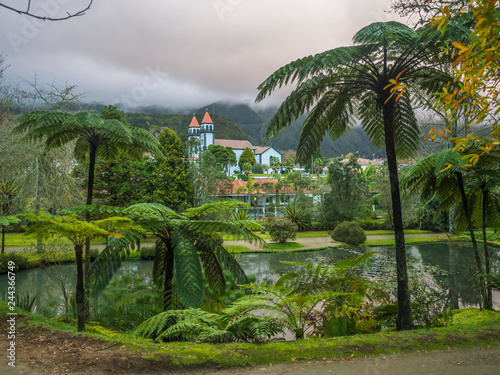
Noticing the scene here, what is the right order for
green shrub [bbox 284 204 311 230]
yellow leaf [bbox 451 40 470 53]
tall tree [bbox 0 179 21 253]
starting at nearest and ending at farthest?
1. yellow leaf [bbox 451 40 470 53]
2. tall tree [bbox 0 179 21 253]
3. green shrub [bbox 284 204 311 230]

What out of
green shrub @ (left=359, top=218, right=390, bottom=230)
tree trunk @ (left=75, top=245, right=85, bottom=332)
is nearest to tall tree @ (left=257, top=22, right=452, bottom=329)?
tree trunk @ (left=75, top=245, right=85, bottom=332)

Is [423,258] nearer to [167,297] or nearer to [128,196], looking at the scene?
[167,297]

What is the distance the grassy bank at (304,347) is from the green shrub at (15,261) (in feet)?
27.8

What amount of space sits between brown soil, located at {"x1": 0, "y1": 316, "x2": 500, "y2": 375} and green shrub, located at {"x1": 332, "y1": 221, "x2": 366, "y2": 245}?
13690 millimetres

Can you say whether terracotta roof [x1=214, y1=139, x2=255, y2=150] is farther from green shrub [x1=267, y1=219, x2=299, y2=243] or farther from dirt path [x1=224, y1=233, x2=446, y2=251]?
green shrub [x1=267, y1=219, x2=299, y2=243]

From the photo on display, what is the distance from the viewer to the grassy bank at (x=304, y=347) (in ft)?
8.63

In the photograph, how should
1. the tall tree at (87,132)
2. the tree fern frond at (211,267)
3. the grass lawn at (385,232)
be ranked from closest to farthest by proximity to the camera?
the tree fern frond at (211,267), the tall tree at (87,132), the grass lawn at (385,232)

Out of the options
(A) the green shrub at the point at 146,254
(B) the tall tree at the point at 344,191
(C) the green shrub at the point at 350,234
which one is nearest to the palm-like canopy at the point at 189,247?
(A) the green shrub at the point at 146,254

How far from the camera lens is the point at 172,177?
1944 cm

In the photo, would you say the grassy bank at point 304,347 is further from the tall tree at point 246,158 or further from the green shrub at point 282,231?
the tall tree at point 246,158

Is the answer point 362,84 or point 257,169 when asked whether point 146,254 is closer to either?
point 362,84

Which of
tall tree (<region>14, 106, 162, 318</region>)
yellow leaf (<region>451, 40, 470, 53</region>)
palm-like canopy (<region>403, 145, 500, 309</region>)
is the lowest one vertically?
palm-like canopy (<region>403, 145, 500, 309</region>)

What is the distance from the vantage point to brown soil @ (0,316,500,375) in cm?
246

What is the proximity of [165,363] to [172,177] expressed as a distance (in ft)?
57.5
